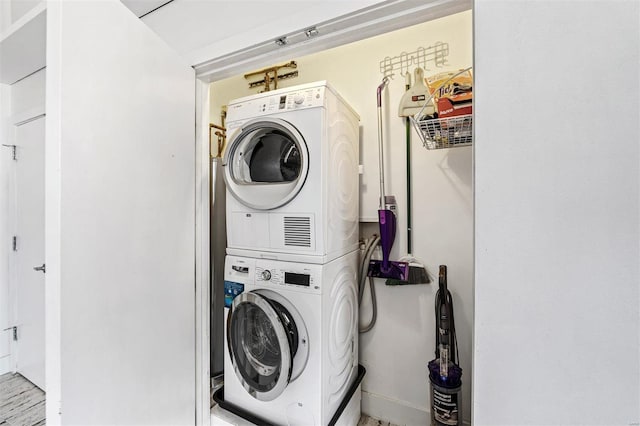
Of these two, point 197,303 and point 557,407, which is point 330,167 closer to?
point 197,303

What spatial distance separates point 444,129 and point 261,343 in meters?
1.52

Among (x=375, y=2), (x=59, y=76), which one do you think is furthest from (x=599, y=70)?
(x=59, y=76)

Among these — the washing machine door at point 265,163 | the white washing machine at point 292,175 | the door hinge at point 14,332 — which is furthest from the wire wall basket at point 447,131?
the door hinge at point 14,332

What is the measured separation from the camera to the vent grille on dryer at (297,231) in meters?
1.35

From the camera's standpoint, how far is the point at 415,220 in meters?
1.78

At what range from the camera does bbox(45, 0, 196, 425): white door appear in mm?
774

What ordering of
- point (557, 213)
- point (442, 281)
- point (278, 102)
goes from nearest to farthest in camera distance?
1. point (557, 213)
2. point (278, 102)
3. point (442, 281)

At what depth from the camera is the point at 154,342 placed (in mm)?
1119

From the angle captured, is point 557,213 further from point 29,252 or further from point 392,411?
point 29,252

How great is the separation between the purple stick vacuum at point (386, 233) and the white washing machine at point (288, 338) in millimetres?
279

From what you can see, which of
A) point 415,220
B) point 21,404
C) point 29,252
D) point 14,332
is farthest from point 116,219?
point 14,332

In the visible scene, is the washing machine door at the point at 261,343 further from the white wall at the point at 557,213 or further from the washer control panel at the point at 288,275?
the white wall at the point at 557,213

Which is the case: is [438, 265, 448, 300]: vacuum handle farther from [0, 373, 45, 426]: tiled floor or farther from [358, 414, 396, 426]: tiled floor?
[0, 373, 45, 426]: tiled floor

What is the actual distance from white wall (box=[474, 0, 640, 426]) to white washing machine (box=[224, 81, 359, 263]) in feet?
2.40
